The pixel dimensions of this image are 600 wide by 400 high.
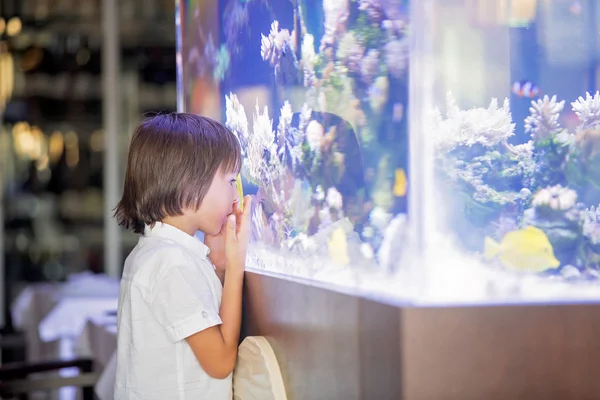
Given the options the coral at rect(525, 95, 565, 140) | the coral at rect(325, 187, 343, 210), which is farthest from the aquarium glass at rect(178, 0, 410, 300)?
the coral at rect(525, 95, 565, 140)

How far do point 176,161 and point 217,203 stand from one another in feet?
0.31

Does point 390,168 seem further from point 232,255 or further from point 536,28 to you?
point 232,255

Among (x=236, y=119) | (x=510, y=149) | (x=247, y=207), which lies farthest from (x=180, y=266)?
(x=510, y=149)

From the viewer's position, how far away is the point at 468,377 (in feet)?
3.20

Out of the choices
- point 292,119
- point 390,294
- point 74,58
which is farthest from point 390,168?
point 74,58

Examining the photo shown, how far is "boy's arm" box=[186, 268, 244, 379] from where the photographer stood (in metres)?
1.38

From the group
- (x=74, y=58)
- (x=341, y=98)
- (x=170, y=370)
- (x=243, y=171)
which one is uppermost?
(x=74, y=58)

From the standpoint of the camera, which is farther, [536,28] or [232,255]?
[232,255]

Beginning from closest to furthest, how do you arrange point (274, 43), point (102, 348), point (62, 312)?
point (274, 43)
point (102, 348)
point (62, 312)

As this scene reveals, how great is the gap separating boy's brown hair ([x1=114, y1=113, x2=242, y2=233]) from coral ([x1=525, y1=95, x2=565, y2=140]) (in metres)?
0.52

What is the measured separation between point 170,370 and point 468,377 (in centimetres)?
58

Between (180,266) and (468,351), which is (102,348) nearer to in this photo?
(180,266)

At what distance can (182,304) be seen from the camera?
1.36 m

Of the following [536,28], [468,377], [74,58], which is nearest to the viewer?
[468,377]
